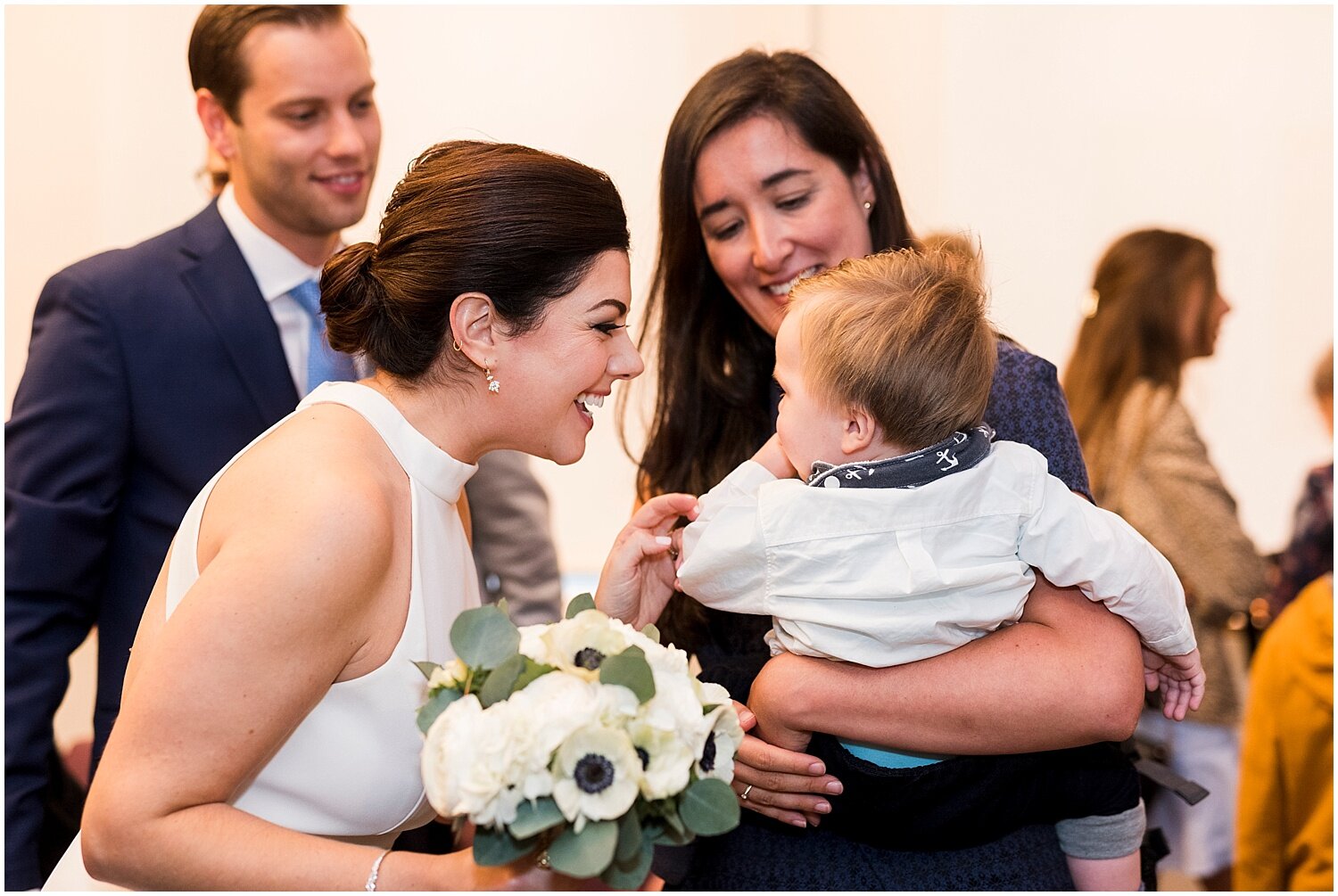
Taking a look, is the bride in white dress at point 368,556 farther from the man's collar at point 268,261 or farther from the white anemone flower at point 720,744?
the man's collar at point 268,261

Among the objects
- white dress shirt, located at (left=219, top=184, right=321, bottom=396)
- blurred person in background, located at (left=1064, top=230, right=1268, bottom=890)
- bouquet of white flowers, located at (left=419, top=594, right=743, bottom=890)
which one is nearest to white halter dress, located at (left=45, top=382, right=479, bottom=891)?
bouquet of white flowers, located at (left=419, top=594, right=743, bottom=890)

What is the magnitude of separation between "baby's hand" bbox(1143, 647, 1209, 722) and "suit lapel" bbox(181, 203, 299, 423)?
1.70 m

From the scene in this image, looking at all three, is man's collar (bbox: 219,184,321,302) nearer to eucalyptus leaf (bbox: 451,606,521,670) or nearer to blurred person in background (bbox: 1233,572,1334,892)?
eucalyptus leaf (bbox: 451,606,521,670)

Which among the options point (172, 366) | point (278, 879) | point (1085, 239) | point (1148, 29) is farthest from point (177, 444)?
point (1148, 29)

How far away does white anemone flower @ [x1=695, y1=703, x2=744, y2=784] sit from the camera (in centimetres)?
143

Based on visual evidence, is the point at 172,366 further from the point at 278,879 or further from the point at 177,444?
the point at 278,879

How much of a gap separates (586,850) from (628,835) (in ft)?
0.17

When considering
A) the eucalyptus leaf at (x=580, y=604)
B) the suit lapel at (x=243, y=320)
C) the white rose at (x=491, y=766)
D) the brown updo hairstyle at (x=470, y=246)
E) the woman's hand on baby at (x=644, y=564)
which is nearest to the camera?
the white rose at (x=491, y=766)

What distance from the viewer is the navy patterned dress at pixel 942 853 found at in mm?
1826

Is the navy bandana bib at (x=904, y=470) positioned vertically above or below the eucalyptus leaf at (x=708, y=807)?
above

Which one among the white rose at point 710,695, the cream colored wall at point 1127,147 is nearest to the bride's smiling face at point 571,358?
the white rose at point 710,695

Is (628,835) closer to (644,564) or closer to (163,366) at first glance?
(644,564)

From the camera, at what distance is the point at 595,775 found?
→ 1315 mm

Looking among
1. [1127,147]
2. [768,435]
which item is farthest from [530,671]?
[1127,147]
